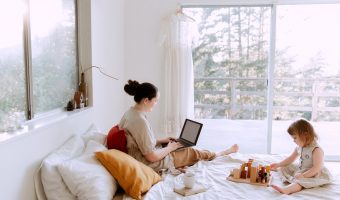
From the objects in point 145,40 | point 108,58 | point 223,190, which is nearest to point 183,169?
point 223,190

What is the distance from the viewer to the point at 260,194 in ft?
6.30

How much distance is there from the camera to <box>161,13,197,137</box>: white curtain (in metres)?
3.89

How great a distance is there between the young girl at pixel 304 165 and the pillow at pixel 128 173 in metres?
0.83

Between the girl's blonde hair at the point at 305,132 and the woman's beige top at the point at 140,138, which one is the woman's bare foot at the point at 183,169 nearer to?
the woman's beige top at the point at 140,138

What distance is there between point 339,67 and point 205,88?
180 cm

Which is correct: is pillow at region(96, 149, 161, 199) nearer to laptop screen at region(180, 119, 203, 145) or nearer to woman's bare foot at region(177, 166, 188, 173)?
woman's bare foot at region(177, 166, 188, 173)

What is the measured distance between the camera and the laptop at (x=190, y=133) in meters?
2.65

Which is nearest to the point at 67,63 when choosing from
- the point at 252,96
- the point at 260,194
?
the point at 260,194

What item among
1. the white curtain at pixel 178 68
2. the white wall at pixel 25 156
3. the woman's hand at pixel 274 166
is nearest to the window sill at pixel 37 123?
the white wall at pixel 25 156

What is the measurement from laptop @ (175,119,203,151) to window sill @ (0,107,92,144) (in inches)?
34.0

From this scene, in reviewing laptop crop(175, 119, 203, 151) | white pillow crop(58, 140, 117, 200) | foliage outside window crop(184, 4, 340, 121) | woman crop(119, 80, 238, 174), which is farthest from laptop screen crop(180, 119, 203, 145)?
foliage outside window crop(184, 4, 340, 121)

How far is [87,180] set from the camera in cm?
174

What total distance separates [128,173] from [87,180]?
0.26m

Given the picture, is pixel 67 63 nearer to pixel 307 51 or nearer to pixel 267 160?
pixel 267 160
